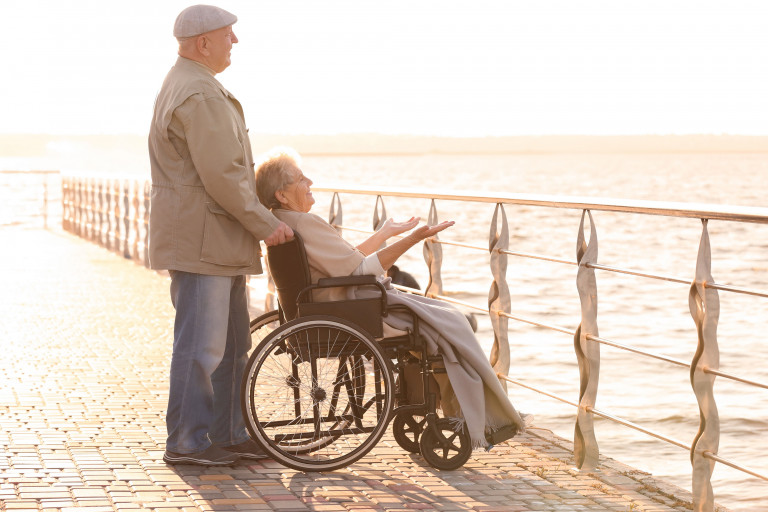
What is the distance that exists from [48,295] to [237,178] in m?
7.46

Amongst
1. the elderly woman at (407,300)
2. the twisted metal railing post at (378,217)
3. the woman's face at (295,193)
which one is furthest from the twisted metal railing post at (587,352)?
the twisted metal railing post at (378,217)

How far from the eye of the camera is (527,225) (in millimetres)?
46469

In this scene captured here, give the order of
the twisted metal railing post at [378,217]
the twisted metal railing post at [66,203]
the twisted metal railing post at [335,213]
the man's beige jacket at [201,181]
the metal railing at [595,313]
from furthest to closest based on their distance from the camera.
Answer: the twisted metal railing post at [66,203] → the twisted metal railing post at [335,213] → the twisted metal railing post at [378,217] → the man's beige jacket at [201,181] → the metal railing at [595,313]

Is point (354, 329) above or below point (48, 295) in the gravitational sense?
above

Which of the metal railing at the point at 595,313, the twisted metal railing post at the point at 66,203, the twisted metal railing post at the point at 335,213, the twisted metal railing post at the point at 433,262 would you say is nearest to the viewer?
the metal railing at the point at 595,313

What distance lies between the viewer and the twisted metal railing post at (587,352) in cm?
512

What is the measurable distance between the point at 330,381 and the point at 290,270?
0.49 m

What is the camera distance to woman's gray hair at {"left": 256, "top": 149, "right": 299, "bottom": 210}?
5051 millimetres

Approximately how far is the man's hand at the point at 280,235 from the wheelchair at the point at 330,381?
1.9 inches

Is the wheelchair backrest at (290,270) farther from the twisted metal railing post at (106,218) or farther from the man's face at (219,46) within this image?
the twisted metal railing post at (106,218)

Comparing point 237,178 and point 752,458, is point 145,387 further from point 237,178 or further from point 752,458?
point 752,458

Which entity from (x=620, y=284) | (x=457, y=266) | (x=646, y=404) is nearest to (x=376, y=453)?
(x=646, y=404)

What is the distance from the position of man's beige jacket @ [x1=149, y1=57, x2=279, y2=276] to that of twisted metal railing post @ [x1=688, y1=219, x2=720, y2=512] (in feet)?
5.26

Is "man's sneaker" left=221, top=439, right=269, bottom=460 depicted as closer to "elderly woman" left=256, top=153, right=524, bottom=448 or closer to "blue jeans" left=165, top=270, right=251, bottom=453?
"blue jeans" left=165, top=270, right=251, bottom=453
